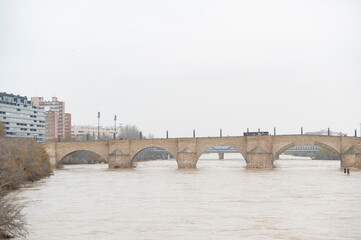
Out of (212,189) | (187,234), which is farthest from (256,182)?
(187,234)

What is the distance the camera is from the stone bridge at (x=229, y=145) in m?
57.7

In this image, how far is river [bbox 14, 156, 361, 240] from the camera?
19.5 meters

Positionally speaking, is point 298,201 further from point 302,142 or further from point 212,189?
point 302,142

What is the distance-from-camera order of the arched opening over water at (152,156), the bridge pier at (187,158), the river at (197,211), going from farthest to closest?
the arched opening over water at (152,156) → the bridge pier at (187,158) → the river at (197,211)

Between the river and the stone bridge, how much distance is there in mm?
20391

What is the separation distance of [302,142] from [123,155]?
2358 cm

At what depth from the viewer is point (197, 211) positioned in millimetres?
24828

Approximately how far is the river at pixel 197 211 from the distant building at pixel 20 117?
236 feet

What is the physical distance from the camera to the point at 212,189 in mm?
35406

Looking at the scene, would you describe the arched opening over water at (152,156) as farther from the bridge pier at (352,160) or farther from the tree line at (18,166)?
the tree line at (18,166)

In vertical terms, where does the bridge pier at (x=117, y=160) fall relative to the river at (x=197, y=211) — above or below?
above

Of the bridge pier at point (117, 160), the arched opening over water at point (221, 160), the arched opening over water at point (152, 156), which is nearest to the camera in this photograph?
the bridge pier at point (117, 160)

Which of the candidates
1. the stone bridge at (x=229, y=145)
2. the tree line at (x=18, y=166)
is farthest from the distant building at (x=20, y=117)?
the tree line at (x=18, y=166)

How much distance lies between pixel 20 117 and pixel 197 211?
306 ft
